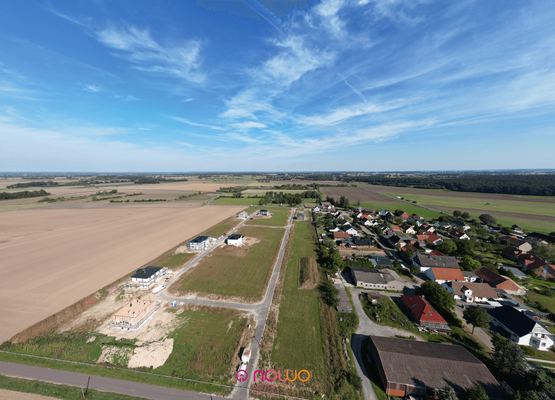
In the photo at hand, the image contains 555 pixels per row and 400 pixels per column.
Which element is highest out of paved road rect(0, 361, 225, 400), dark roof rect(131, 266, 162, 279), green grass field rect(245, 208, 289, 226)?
dark roof rect(131, 266, 162, 279)

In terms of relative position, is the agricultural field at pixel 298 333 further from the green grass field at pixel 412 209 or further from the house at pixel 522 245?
the green grass field at pixel 412 209

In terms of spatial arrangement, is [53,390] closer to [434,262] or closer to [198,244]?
[198,244]

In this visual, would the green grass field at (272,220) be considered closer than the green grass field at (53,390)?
No

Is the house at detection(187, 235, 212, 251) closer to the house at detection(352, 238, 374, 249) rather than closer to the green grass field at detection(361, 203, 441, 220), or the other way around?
the house at detection(352, 238, 374, 249)

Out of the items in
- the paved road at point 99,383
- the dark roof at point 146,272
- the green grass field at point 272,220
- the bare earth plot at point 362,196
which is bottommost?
the paved road at point 99,383

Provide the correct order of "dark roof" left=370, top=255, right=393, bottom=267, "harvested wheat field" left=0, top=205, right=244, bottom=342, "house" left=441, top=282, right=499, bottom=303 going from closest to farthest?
"harvested wheat field" left=0, top=205, right=244, bottom=342 < "house" left=441, top=282, right=499, bottom=303 < "dark roof" left=370, top=255, right=393, bottom=267

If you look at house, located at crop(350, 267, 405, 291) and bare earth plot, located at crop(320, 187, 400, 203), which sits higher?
Answer: bare earth plot, located at crop(320, 187, 400, 203)

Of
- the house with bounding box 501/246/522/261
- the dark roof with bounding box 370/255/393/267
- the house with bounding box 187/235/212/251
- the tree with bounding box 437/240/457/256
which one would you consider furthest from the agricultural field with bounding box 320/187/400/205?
the house with bounding box 187/235/212/251

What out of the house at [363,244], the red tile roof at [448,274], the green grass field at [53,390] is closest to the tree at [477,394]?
the red tile roof at [448,274]
